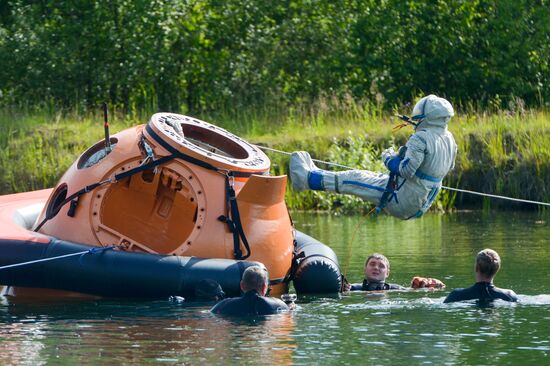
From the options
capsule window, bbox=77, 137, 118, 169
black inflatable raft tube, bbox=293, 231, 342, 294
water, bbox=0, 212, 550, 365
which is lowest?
water, bbox=0, 212, 550, 365

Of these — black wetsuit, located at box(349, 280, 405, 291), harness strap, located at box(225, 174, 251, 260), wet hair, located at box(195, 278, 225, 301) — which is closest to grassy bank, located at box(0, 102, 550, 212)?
black wetsuit, located at box(349, 280, 405, 291)

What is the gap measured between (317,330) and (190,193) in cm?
292

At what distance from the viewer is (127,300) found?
14227 mm

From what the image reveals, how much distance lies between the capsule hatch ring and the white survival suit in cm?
53

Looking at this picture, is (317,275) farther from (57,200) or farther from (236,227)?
(57,200)

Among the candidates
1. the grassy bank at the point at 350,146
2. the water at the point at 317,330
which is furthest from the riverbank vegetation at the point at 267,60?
the water at the point at 317,330

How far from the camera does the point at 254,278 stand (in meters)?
13.0

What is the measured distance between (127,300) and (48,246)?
939mm

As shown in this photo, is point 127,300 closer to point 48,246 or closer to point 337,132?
point 48,246

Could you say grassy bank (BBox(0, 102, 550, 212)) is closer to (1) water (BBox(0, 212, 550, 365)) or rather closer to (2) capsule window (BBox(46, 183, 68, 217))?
(1) water (BBox(0, 212, 550, 365))

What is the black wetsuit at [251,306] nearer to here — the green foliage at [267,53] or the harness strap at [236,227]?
the harness strap at [236,227]

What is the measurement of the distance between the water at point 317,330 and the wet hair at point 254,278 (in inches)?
13.8

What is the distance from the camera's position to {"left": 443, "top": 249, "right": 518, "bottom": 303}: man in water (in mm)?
13445

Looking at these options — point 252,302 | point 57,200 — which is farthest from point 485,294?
point 57,200
